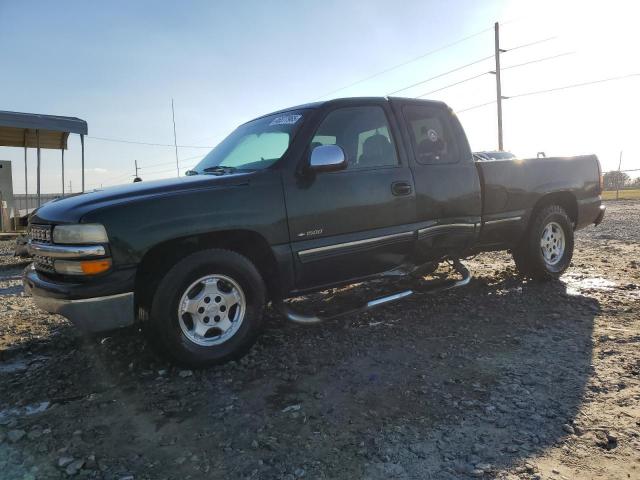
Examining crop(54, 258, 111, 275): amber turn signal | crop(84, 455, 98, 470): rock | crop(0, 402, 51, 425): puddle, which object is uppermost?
crop(54, 258, 111, 275): amber turn signal

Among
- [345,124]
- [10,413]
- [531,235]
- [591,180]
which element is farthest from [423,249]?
[10,413]

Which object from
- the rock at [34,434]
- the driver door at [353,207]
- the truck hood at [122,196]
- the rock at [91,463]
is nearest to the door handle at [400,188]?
the driver door at [353,207]

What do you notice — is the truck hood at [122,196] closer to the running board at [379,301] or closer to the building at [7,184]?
the running board at [379,301]

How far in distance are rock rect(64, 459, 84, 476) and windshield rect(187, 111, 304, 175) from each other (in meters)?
2.30

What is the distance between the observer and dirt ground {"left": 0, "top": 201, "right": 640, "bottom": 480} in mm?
2215

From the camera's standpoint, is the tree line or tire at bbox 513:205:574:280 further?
the tree line

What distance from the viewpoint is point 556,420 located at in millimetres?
2527

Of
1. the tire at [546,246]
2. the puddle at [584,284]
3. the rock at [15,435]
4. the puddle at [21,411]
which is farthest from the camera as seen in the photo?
the tire at [546,246]

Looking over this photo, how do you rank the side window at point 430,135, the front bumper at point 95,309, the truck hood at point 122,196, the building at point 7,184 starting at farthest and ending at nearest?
the building at point 7,184, the side window at point 430,135, the truck hood at point 122,196, the front bumper at point 95,309

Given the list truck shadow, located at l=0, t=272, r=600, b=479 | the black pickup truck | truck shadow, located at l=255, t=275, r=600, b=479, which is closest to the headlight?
the black pickup truck

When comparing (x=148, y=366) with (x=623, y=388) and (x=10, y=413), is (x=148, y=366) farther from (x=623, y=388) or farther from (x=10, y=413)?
(x=623, y=388)

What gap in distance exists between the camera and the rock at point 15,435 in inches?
96.7

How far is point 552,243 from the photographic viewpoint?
5.62 m

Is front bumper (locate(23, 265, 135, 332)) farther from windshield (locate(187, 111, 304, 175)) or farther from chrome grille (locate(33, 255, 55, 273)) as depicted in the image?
windshield (locate(187, 111, 304, 175))
